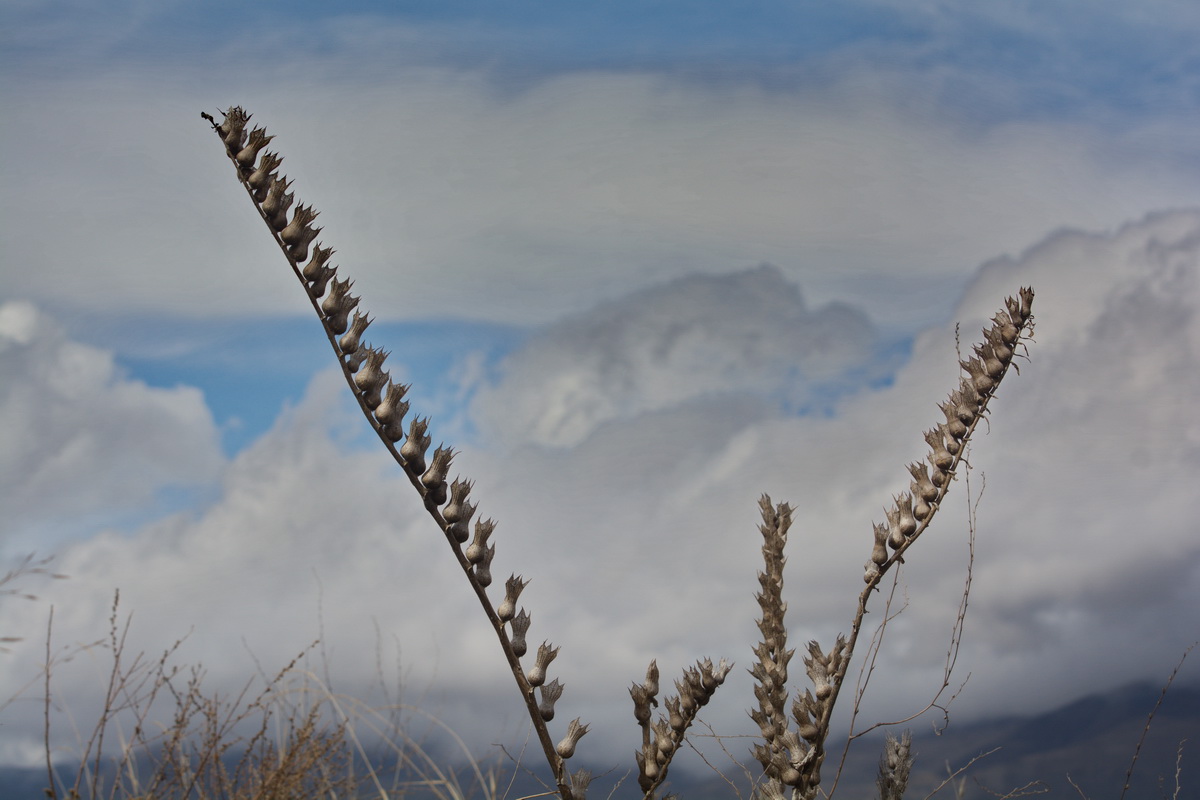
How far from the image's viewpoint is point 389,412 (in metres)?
4.28

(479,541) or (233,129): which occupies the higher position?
(233,129)

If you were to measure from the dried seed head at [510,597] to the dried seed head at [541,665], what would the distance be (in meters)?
0.20

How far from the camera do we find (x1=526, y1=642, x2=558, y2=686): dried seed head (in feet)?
14.2

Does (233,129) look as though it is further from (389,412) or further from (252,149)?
(389,412)

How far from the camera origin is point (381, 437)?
431cm

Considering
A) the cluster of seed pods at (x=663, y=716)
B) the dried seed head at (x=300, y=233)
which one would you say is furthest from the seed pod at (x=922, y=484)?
the dried seed head at (x=300, y=233)

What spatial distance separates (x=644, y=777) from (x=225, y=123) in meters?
3.38

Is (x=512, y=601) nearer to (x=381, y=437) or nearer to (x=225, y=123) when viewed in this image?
(x=381, y=437)

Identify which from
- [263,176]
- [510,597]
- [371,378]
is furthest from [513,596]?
[263,176]

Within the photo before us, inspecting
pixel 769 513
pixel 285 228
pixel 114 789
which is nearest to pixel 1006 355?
pixel 769 513

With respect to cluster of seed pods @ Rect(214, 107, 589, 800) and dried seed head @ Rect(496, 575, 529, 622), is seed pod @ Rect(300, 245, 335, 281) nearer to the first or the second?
cluster of seed pods @ Rect(214, 107, 589, 800)

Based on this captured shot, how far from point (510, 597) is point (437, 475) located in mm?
602

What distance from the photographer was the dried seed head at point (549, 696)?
4.34m

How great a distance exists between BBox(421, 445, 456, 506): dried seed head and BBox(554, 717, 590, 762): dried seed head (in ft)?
3.65
